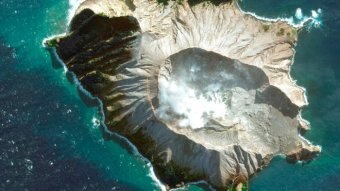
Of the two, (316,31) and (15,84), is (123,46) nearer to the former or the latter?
(15,84)

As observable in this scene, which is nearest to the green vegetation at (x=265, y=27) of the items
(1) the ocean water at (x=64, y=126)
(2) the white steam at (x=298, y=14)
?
(1) the ocean water at (x=64, y=126)

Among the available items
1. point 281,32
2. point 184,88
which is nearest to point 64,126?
point 184,88

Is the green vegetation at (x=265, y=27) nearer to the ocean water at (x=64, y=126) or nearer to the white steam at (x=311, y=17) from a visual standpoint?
the ocean water at (x=64, y=126)

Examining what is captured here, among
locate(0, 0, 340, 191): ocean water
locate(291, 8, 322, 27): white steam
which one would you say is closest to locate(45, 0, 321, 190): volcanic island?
locate(0, 0, 340, 191): ocean water

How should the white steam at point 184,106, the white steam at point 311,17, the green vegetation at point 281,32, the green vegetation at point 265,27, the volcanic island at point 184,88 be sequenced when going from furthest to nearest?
1. the white steam at point 311,17
2. the green vegetation at point 281,32
3. the green vegetation at point 265,27
4. the volcanic island at point 184,88
5. the white steam at point 184,106

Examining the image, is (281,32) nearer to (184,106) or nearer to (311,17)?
(311,17)

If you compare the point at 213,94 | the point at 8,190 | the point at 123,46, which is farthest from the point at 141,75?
the point at 8,190

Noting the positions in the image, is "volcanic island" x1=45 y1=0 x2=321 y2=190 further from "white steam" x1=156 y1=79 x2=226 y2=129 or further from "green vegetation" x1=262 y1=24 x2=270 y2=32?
"green vegetation" x1=262 y1=24 x2=270 y2=32

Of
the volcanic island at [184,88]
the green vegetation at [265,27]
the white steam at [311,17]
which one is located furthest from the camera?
the white steam at [311,17]

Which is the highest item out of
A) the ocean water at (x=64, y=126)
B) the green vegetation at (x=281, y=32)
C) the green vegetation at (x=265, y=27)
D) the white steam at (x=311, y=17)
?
the white steam at (x=311, y=17)
